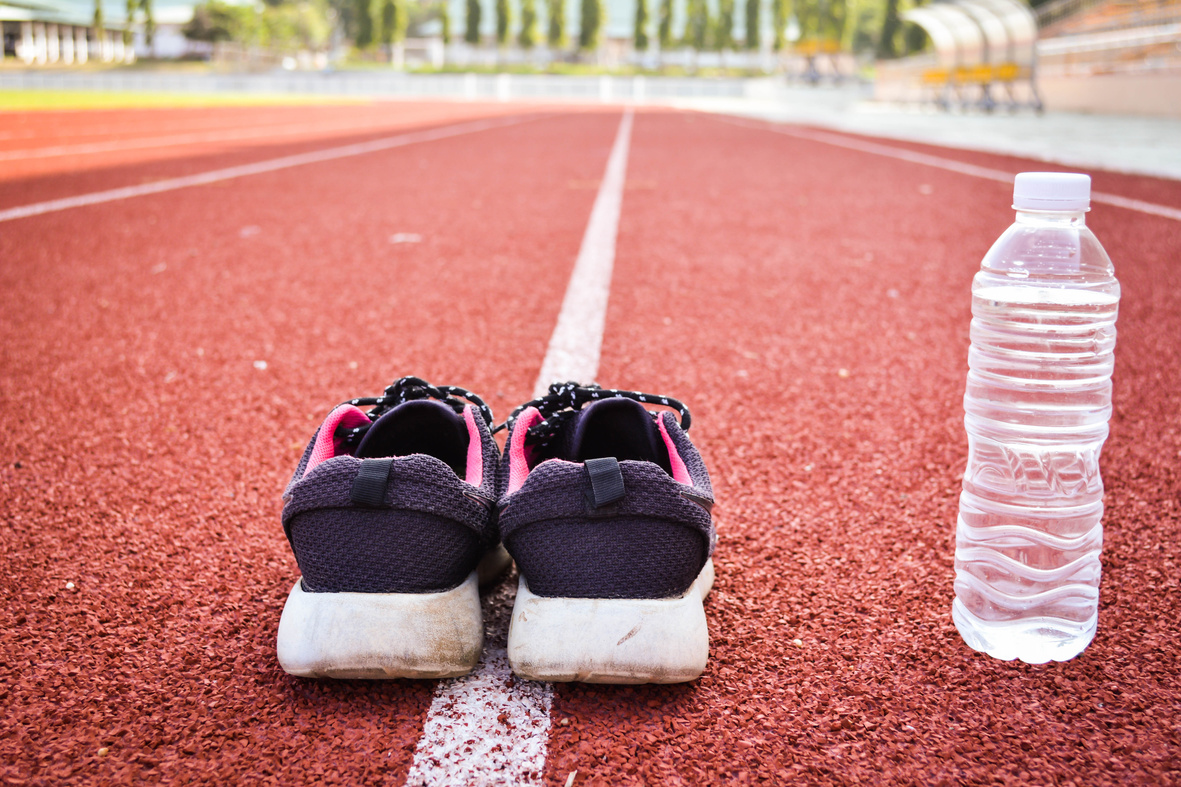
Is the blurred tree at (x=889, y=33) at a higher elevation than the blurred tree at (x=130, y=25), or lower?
lower

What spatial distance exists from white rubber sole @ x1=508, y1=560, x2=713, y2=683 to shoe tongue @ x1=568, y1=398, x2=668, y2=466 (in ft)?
0.89

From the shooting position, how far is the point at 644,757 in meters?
1.17

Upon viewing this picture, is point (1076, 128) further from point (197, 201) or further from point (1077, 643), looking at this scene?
point (1077, 643)

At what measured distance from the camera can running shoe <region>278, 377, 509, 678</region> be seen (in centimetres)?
127

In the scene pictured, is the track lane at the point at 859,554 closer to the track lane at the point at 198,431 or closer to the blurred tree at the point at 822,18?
the track lane at the point at 198,431

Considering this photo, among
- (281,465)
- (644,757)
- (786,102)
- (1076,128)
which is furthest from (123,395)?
(786,102)

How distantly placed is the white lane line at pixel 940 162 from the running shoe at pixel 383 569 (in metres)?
4.80

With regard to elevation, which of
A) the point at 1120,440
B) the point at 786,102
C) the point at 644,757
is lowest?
the point at 644,757

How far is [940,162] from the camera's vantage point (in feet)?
31.8

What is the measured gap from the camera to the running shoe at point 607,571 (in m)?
1.27

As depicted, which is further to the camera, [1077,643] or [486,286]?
[486,286]

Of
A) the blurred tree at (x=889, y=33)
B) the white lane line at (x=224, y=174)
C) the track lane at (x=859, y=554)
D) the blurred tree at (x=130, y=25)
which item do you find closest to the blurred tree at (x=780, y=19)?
the blurred tree at (x=889, y=33)

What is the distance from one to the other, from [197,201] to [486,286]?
3505mm

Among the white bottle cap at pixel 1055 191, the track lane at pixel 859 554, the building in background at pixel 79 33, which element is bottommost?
the track lane at pixel 859 554
